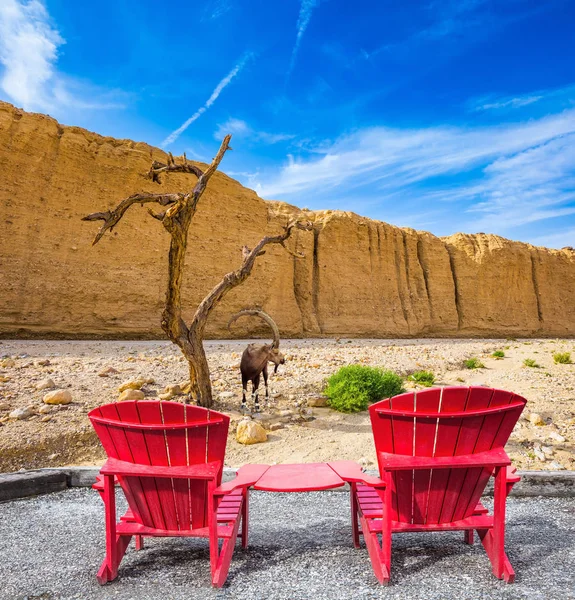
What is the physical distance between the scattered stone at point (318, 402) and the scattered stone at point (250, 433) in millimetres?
1792

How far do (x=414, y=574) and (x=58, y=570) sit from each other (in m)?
2.17

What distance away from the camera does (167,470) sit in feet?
8.45

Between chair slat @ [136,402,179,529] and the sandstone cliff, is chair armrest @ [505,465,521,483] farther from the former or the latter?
the sandstone cliff

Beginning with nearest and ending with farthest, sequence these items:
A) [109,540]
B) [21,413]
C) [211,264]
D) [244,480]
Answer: [109,540]
[244,480]
[21,413]
[211,264]

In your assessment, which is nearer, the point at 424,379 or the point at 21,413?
the point at 21,413

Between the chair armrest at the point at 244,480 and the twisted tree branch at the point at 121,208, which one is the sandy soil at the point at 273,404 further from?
the twisted tree branch at the point at 121,208

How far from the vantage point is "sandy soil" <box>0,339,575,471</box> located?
5805 millimetres

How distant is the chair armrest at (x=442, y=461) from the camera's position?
99.9 inches

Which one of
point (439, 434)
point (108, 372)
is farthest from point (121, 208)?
point (439, 434)

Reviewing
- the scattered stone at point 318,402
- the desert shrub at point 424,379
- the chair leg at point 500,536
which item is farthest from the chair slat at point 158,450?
the desert shrub at point 424,379

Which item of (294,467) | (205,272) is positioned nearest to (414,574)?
(294,467)

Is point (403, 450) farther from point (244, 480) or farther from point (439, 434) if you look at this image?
point (244, 480)

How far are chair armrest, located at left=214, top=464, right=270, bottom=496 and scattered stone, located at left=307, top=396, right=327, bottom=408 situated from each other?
16.0 ft

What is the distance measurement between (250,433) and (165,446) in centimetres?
376
